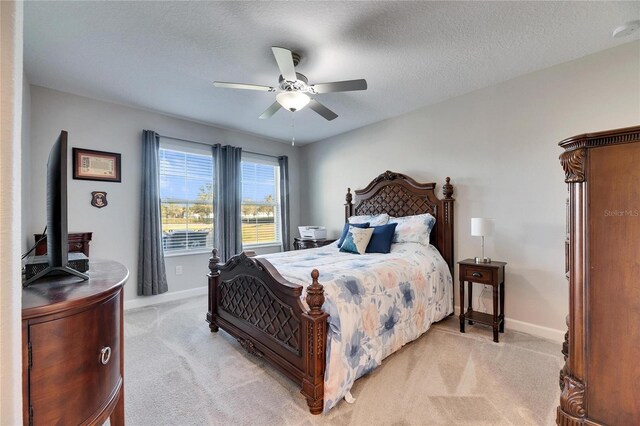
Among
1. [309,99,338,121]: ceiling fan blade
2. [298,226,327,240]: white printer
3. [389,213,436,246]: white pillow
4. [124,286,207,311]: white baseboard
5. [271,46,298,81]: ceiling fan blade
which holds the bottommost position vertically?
[124,286,207,311]: white baseboard

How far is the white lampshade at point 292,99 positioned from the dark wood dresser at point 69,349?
1859 mm

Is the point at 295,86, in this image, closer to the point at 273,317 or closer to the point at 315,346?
the point at 273,317

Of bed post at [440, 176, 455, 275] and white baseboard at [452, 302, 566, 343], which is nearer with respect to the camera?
white baseboard at [452, 302, 566, 343]

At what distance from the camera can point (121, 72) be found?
9.32 feet

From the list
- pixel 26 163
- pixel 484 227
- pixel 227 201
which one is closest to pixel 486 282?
pixel 484 227

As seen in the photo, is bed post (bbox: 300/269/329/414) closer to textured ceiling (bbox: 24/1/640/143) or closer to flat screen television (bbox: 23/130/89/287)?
flat screen television (bbox: 23/130/89/287)

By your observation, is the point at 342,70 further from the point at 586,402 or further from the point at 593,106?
the point at 586,402

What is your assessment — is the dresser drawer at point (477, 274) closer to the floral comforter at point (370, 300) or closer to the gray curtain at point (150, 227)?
the floral comforter at point (370, 300)

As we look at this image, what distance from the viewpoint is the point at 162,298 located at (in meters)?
3.99

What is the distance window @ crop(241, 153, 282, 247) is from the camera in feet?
16.4

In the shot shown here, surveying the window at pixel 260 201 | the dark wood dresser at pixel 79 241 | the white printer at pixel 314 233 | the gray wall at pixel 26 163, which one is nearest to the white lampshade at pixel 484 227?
the white printer at pixel 314 233

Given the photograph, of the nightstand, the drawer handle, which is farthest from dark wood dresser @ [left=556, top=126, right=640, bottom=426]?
the nightstand

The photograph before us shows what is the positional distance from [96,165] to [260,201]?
7.96 ft

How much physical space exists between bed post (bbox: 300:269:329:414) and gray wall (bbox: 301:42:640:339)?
2320mm
